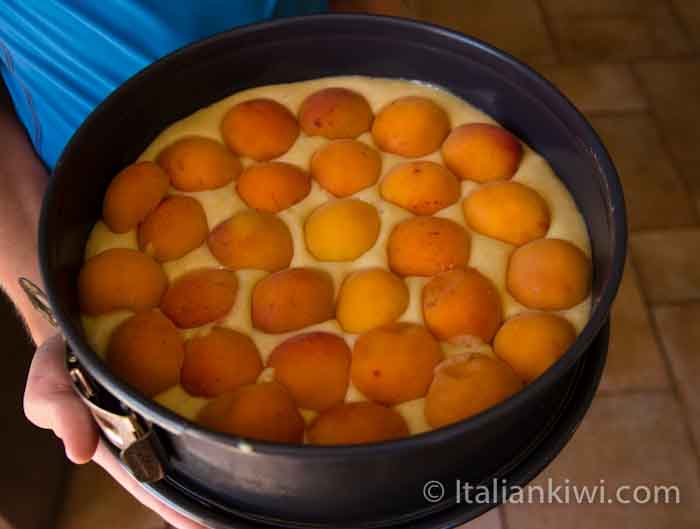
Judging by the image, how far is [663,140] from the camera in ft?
5.13

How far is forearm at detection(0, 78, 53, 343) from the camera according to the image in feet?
2.46

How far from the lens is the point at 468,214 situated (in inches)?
→ 23.8

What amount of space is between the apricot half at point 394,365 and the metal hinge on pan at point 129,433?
0.14 meters

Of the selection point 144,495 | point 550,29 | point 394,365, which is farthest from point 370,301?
point 550,29

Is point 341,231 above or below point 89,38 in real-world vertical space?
below

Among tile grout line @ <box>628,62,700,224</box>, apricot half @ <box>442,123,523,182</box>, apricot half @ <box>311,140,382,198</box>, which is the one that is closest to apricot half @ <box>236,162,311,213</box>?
apricot half @ <box>311,140,382,198</box>

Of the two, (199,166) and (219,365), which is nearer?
(219,365)

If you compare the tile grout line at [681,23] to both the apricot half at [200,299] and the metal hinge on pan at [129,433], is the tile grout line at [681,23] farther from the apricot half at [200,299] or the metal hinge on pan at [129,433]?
the metal hinge on pan at [129,433]

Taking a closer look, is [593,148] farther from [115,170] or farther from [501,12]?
[501,12]

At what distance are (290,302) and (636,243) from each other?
1041 millimetres

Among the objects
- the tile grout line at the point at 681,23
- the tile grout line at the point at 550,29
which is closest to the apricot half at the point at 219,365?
the tile grout line at the point at 550,29

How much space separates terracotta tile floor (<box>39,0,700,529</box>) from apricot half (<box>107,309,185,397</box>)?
1.68 ft

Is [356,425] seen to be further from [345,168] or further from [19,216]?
[19,216]

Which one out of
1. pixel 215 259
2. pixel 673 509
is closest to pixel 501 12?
pixel 673 509
